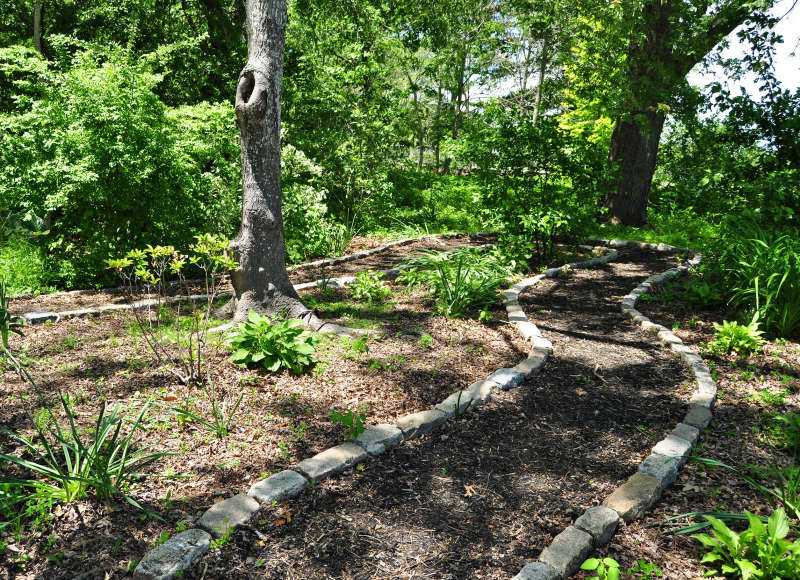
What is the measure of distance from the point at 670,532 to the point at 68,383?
3.56 meters

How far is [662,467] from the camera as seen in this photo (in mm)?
2457

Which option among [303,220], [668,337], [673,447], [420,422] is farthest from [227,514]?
[303,220]

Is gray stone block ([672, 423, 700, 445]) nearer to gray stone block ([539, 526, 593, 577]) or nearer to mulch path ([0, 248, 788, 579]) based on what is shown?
mulch path ([0, 248, 788, 579])

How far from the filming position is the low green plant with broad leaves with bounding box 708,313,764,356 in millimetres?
3822

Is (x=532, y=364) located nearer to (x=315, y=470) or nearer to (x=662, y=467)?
(x=662, y=467)

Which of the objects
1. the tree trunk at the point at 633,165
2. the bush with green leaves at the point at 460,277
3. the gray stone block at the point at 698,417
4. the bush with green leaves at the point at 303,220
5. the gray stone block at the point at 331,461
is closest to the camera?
the gray stone block at the point at 331,461

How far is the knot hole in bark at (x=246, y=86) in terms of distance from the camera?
3795mm

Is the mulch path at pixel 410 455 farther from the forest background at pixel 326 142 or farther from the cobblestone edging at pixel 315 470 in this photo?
the forest background at pixel 326 142

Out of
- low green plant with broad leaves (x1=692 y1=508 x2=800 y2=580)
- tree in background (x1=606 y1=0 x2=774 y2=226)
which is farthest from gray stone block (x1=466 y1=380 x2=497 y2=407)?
tree in background (x1=606 y1=0 x2=774 y2=226)

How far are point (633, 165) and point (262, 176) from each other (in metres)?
7.81

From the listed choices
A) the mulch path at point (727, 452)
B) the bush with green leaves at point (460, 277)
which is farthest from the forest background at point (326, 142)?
the bush with green leaves at point (460, 277)

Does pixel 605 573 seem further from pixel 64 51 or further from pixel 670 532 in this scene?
pixel 64 51

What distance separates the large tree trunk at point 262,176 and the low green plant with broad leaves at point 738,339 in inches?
123

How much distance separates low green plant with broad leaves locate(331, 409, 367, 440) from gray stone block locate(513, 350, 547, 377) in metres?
1.33
